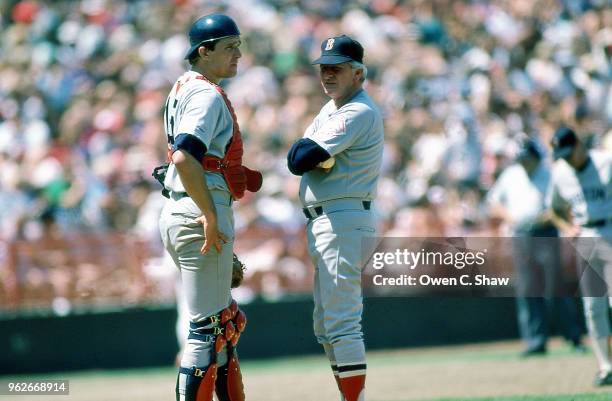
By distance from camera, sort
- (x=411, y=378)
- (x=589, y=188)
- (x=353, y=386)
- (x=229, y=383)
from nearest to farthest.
Answer: 1. (x=229, y=383)
2. (x=353, y=386)
3. (x=589, y=188)
4. (x=411, y=378)

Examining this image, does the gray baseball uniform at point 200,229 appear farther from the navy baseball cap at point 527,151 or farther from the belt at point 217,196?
the navy baseball cap at point 527,151

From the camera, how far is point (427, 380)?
1048 cm

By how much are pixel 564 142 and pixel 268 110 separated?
7.06m

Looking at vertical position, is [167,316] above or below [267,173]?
below

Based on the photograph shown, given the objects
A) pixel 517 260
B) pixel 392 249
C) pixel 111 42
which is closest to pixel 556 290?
pixel 517 260

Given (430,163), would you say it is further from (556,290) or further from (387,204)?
(556,290)

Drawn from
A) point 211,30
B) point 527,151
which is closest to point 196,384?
point 211,30

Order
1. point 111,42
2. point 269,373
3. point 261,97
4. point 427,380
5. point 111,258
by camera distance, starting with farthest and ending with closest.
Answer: point 111,42, point 261,97, point 111,258, point 269,373, point 427,380

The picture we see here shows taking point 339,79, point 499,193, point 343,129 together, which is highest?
point 339,79

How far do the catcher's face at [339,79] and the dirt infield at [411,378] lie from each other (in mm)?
2664

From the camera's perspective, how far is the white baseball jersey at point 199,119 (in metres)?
6.64

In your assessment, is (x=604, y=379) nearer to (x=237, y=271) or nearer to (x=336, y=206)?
(x=336, y=206)

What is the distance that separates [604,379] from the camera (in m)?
9.34

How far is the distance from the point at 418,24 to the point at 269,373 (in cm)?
715
